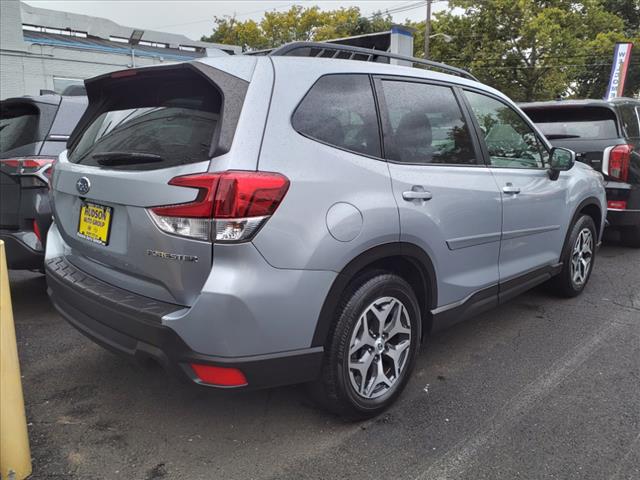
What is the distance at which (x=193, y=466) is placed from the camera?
2.37 meters

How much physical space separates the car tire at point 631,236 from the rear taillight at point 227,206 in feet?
19.3

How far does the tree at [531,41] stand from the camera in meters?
23.7

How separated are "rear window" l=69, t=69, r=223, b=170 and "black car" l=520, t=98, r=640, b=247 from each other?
5100 mm

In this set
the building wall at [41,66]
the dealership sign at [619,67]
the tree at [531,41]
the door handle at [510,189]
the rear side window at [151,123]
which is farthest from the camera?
the tree at [531,41]

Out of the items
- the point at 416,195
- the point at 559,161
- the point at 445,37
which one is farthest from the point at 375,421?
the point at 445,37

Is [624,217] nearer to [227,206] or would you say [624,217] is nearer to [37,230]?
[227,206]

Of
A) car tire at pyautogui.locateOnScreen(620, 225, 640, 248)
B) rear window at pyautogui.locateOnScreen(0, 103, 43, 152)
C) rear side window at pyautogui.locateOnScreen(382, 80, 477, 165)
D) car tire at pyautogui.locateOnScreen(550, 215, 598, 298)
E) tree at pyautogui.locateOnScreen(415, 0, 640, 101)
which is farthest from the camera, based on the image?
tree at pyautogui.locateOnScreen(415, 0, 640, 101)

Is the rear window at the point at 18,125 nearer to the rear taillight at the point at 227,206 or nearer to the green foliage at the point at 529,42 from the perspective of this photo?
the rear taillight at the point at 227,206

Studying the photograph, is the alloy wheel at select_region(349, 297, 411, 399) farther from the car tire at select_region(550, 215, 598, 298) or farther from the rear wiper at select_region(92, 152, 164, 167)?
the car tire at select_region(550, 215, 598, 298)

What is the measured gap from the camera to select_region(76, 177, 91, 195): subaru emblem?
2590mm

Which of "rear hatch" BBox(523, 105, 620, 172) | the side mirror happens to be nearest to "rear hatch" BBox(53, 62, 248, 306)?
the side mirror

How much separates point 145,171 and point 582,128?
5560 mm

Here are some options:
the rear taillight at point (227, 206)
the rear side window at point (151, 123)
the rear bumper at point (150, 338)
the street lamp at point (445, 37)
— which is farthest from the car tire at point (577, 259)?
the street lamp at point (445, 37)

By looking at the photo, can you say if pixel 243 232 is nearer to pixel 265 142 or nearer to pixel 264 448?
pixel 265 142
